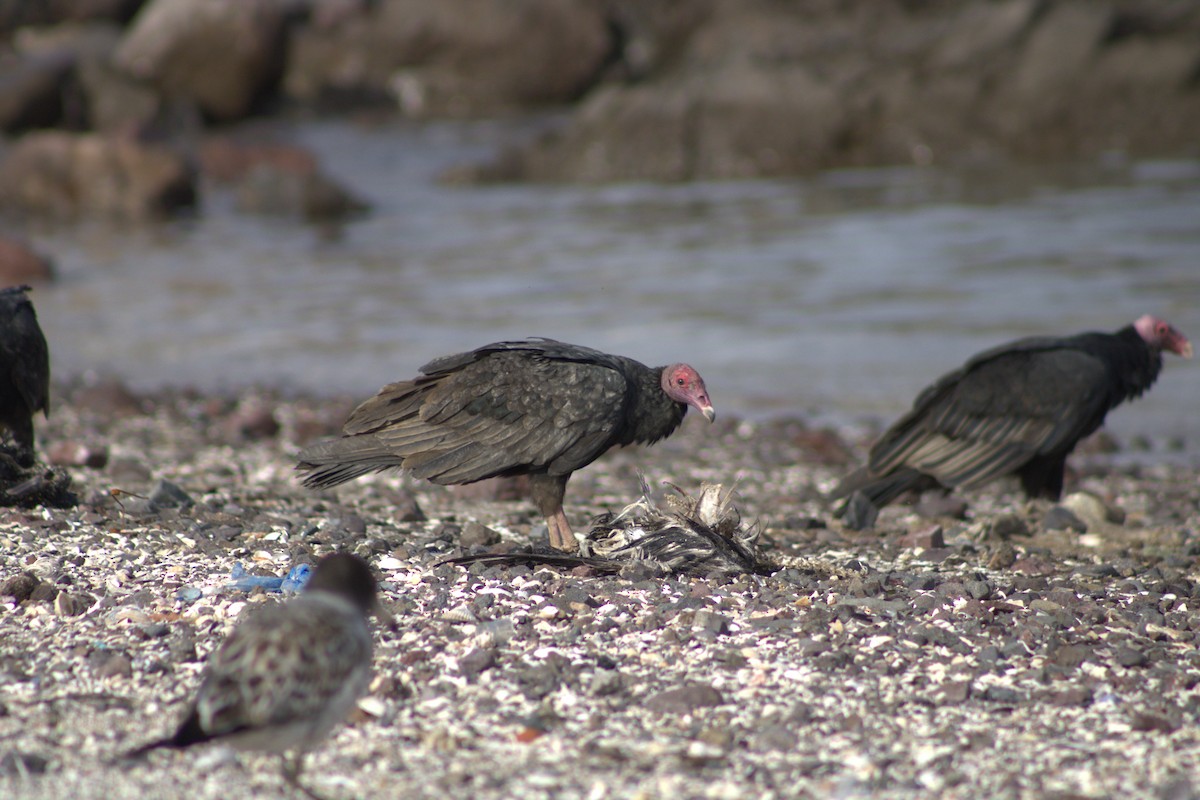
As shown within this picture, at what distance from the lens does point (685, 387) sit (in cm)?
434

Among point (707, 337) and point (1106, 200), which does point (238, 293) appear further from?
point (1106, 200)

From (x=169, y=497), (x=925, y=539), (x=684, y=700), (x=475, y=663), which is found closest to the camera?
(x=684, y=700)

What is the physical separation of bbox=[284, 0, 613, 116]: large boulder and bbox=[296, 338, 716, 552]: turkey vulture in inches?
821

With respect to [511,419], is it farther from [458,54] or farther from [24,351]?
[458,54]

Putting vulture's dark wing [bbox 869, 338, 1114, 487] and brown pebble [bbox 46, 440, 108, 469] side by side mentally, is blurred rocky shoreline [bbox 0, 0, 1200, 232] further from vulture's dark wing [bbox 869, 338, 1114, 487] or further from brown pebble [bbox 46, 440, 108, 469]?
vulture's dark wing [bbox 869, 338, 1114, 487]

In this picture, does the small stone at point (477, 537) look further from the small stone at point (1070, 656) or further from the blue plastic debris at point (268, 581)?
the small stone at point (1070, 656)

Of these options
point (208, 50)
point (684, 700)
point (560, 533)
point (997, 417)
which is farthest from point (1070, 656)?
point (208, 50)

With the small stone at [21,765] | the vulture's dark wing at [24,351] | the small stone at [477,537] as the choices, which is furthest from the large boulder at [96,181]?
the small stone at [21,765]

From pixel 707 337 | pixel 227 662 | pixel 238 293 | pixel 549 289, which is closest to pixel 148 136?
pixel 238 293

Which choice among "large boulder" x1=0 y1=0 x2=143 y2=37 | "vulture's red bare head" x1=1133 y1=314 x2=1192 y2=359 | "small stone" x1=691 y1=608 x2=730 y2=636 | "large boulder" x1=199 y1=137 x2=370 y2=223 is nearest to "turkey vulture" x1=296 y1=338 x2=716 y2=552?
"small stone" x1=691 y1=608 x2=730 y2=636

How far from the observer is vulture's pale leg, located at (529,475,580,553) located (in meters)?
4.23

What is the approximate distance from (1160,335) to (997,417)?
44.2 inches

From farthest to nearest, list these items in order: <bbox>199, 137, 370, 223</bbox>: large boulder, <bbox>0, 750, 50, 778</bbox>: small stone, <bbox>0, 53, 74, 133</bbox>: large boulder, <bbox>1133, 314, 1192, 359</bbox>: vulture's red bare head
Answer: <bbox>0, 53, 74, 133</bbox>: large boulder
<bbox>199, 137, 370, 223</bbox>: large boulder
<bbox>1133, 314, 1192, 359</bbox>: vulture's red bare head
<bbox>0, 750, 50, 778</bbox>: small stone

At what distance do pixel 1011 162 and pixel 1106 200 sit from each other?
333 cm
